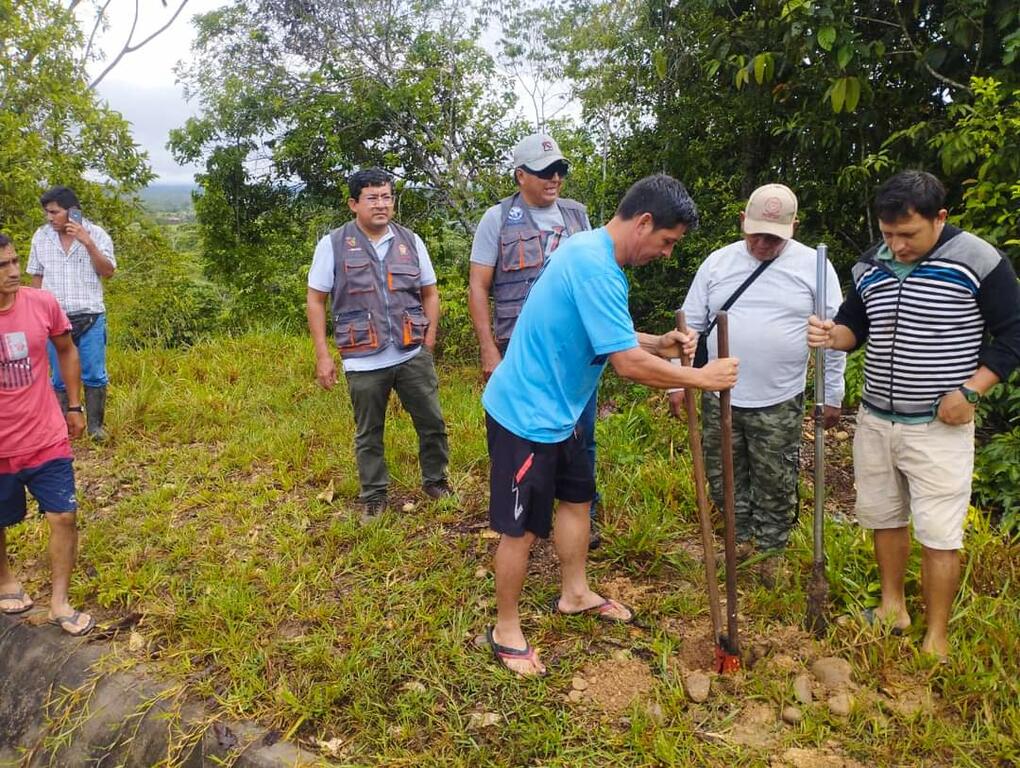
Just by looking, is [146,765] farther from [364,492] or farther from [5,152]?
[5,152]

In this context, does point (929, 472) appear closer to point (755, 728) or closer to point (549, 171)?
point (755, 728)

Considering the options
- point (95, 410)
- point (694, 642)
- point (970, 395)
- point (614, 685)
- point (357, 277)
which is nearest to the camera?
point (970, 395)

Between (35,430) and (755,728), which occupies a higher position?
(35,430)

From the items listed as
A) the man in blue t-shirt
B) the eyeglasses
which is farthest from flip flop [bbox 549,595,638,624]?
the eyeglasses

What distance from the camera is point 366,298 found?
3969mm

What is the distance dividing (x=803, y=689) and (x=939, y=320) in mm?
1457

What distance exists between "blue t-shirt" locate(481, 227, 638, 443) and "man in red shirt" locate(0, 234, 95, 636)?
2.11 meters

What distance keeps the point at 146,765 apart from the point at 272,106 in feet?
24.2

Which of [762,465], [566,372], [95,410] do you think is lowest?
[762,465]

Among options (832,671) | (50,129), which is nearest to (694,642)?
(832,671)

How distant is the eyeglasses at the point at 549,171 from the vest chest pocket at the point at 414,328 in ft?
3.40

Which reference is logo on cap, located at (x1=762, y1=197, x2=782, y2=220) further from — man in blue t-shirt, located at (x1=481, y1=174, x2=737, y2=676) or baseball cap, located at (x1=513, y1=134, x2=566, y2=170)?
baseball cap, located at (x1=513, y1=134, x2=566, y2=170)

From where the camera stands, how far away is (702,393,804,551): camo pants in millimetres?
3287

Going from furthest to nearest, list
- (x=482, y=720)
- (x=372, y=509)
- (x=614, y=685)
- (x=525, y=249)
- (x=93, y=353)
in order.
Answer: (x=93, y=353) < (x=372, y=509) < (x=525, y=249) < (x=614, y=685) < (x=482, y=720)
